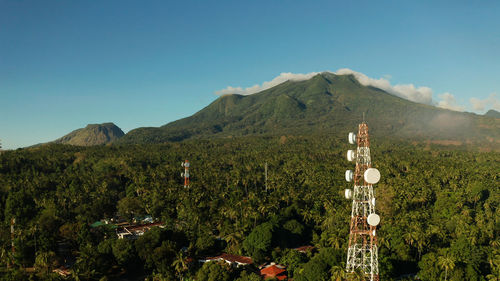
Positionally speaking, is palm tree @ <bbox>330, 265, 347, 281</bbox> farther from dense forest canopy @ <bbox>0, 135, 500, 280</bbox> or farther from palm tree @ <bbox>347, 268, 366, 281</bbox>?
palm tree @ <bbox>347, 268, 366, 281</bbox>

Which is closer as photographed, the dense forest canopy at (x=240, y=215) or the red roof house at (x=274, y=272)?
the red roof house at (x=274, y=272)

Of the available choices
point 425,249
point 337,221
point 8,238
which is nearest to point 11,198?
point 8,238

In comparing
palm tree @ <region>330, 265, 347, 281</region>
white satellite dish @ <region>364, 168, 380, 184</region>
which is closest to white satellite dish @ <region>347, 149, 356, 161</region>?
white satellite dish @ <region>364, 168, 380, 184</region>

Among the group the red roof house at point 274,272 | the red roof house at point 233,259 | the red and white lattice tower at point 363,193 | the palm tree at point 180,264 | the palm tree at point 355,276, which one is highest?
the red and white lattice tower at point 363,193

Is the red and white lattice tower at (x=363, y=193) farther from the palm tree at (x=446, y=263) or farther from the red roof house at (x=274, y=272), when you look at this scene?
the red roof house at (x=274, y=272)

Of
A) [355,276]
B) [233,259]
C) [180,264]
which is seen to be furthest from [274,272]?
[355,276]

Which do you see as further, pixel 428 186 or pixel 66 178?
pixel 66 178

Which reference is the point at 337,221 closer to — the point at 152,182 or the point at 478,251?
the point at 478,251

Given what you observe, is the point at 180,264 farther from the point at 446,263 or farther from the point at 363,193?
the point at 446,263

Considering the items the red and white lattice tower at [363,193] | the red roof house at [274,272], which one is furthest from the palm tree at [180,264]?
the red and white lattice tower at [363,193]
